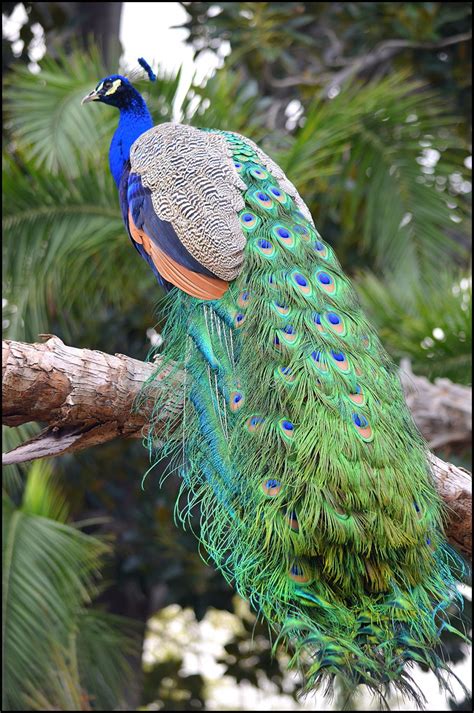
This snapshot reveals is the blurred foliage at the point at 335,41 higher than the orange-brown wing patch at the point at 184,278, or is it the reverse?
the blurred foliage at the point at 335,41

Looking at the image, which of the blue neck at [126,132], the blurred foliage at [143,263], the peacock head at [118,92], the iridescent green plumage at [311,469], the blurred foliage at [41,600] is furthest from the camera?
the blurred foliage at [143,263]

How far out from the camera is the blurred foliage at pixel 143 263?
5590mm

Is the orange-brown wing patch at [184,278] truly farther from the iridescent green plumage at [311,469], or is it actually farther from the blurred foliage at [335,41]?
the blurred foliage at [335,41]

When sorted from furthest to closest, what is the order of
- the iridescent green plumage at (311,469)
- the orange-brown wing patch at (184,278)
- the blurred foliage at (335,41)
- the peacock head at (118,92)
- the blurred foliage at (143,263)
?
the blurred foliage at (335,41) < the blurred foliage at (143,263) < the peacock head at (118,92) < the orange-brown wing patch at (184,278) < the iridescent green plumage at (311,469)

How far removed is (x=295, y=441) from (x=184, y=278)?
3.05ft

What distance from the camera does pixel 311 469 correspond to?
2758 millimetres

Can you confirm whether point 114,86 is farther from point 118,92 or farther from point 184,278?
point 184,278

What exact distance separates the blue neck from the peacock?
78 centimetres

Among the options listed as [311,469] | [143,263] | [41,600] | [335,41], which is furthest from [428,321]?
[311,469]

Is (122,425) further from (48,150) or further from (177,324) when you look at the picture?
(48,150)

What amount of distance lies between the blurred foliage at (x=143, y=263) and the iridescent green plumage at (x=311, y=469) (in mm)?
2233

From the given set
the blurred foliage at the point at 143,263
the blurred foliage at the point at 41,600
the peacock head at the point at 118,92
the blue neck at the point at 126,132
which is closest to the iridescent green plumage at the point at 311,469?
the blue neck at the point at 126,132

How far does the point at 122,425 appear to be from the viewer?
320 cm

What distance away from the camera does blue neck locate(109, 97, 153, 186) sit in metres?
4.55
